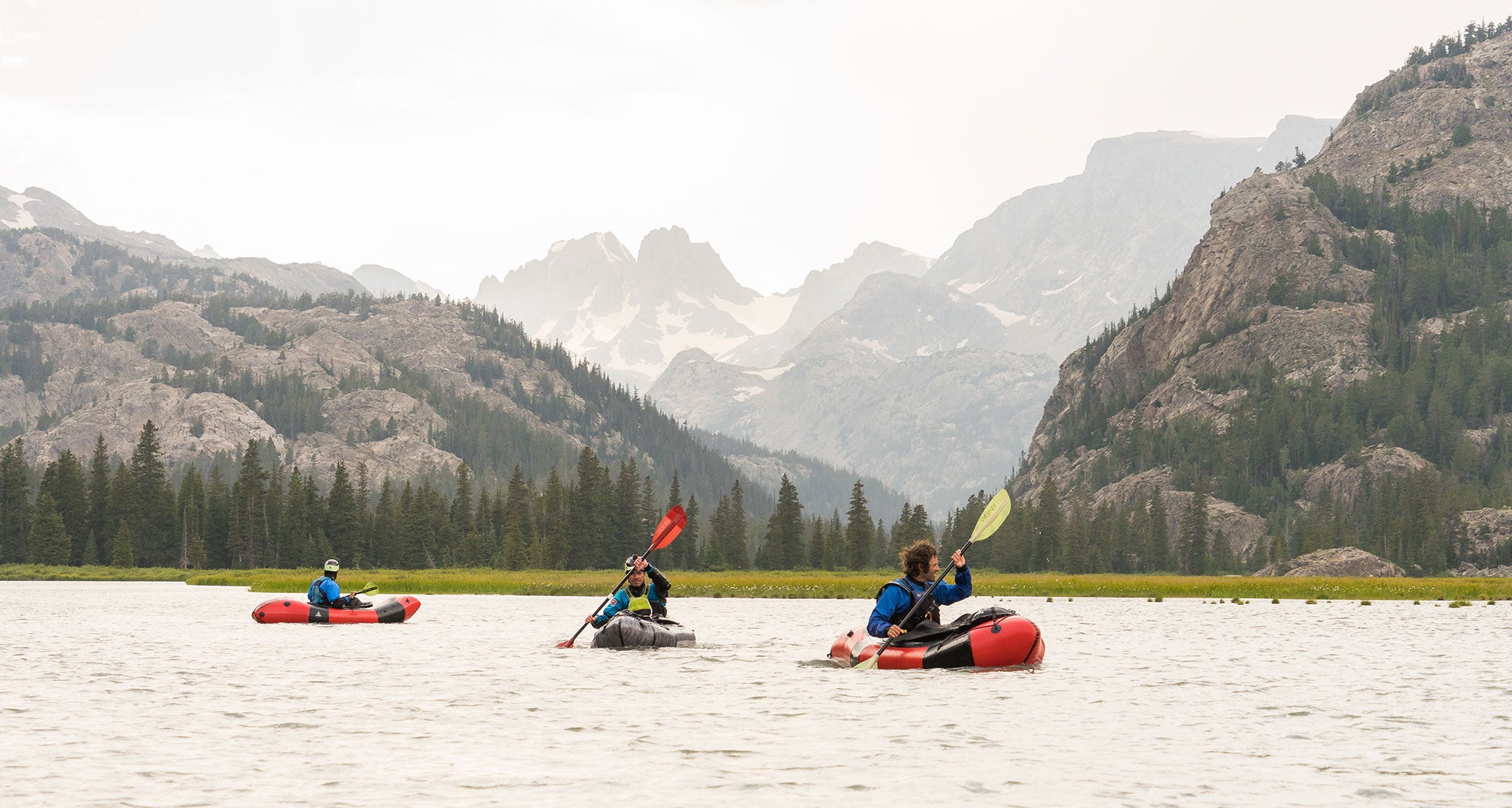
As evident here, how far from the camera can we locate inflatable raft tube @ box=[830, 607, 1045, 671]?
32.9 metres

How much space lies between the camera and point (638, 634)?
41688 millimetres

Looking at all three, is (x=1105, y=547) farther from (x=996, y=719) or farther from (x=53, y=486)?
(x=996, y=719)

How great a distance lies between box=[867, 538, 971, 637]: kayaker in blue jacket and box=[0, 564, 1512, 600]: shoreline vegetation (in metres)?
57.6

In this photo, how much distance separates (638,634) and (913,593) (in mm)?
11616

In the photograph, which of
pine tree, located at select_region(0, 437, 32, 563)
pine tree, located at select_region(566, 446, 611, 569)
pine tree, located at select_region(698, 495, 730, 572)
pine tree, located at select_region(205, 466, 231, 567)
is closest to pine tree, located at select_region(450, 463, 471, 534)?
pine tree, located at select_region(566, 446, 611, 569)

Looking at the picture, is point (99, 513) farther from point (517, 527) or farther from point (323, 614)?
point (323, 614)

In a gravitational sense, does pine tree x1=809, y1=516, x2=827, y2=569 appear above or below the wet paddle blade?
below

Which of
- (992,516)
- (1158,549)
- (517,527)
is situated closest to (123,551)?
(517,527)

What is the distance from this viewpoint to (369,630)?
175 feet

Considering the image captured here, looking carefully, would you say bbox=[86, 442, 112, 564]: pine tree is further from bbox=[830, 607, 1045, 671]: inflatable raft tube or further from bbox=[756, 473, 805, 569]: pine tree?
bbox=[830, 607, 1045, 671]: inflatable raft tube

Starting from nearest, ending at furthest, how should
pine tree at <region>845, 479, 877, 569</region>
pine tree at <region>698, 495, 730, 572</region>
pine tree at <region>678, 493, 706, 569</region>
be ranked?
pine tree at <region>845, 479, 877, 569</region> < pine tree at <region>678, 493, 706, 569</region> < pine tree at <region>698, 495, 730, 572</region>

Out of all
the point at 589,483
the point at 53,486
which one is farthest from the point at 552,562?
the point at 53,486

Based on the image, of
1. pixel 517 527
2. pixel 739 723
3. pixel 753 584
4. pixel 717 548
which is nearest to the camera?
pixel 739 723

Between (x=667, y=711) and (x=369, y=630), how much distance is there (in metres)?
31.0
